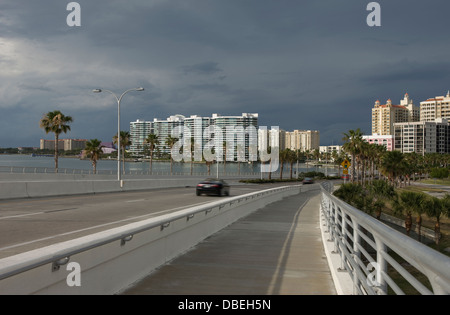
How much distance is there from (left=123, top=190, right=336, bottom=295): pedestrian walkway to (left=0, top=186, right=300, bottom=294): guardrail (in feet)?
0.89

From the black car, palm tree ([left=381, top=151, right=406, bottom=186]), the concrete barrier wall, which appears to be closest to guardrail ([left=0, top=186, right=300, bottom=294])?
the concrete barrier wall

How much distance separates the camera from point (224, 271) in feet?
24.6

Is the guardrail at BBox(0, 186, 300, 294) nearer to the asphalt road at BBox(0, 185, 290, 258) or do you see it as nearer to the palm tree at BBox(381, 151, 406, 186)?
the asphalt road at BBox(0, 185, 290, 258)

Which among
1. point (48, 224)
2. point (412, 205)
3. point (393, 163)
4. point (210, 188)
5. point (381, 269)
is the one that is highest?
point (381, 269)

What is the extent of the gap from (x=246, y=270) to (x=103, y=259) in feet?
9.41

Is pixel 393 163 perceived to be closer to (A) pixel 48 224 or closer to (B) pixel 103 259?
(A) pixel 48 224

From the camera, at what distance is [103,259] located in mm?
5711

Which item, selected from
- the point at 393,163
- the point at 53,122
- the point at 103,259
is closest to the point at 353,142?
the point at 393,163

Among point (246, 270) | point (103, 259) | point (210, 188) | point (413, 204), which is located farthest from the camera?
point (413, 204)

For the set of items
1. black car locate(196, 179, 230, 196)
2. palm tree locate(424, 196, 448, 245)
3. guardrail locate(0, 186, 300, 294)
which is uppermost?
guardrail locate(0, 186, 300, 294)

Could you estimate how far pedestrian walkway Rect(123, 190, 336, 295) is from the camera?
634 centimetres

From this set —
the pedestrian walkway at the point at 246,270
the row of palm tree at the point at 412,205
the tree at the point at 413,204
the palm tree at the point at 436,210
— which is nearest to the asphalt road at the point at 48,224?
the pedestrian walkway at the point at 246,270
